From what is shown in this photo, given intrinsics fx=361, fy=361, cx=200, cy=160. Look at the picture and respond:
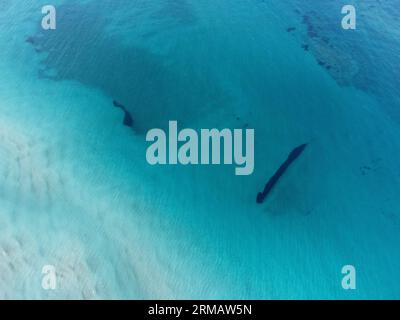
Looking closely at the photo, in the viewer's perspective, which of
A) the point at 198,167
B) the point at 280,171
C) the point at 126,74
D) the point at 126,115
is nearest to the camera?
the point at 198,167

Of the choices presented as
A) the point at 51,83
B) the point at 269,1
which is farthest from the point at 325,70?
the point at 51,83

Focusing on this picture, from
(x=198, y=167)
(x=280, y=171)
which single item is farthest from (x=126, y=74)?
(x=280, y=171)

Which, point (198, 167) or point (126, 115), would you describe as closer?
point (198, 167)

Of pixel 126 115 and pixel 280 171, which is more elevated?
pixel 126 115

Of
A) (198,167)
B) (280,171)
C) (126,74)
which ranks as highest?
(126,74)

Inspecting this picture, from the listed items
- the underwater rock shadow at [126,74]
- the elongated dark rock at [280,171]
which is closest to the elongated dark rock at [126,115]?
the underwater rock shadow at [126,74]

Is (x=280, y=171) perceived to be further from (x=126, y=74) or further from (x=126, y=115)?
(x=126, y=74)

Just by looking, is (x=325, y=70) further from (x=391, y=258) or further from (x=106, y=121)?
(x=106, y=121)
